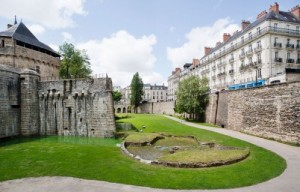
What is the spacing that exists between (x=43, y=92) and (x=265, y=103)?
25711 millimetres

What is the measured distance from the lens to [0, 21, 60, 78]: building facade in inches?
1431

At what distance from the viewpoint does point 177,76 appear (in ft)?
306

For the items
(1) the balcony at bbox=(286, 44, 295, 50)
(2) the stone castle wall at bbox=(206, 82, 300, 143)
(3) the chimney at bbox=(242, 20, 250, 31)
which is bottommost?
(2) the stone castle wall at bbox=(206, 82, 300, 143)

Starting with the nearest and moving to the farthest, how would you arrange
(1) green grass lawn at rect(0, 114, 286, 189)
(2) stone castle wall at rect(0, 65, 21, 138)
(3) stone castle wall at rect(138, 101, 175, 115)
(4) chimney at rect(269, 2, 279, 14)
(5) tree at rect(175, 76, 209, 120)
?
(1) green grass lawn at rect(0, 114, 286, 189), (2) stone castle wall at rect(0, 65, 21, 138), (5) tree at rect(175, 76, 209, 120), (4) chimney at rect(269, 2, 279, 14), (3) stone castle wall at rect(138, 101, 175, 115)

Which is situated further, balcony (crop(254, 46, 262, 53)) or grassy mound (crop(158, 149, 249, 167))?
balcony (crop(254, 46, 262, 53))

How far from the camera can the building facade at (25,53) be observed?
3634cm

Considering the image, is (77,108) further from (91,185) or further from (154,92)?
(154,92)

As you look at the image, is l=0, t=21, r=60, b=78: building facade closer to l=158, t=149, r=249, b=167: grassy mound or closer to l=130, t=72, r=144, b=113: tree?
l=158, t=149, r=249, b=167: grassy mound

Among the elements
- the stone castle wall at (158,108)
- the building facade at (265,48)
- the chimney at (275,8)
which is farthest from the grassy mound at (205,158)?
the stone castle wall at (158,108)

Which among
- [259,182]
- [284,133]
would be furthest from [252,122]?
[259,182]

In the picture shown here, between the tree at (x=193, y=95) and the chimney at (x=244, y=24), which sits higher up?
the chimney at (x=244, y=24)

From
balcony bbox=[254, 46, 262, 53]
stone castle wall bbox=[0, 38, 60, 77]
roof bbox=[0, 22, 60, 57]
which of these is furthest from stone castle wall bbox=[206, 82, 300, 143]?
roof bbox=[0, 22, 60, 57]

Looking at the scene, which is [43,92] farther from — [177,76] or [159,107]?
[177,76]

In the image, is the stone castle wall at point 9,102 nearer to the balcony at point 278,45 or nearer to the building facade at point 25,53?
the building facade at point 25,53
